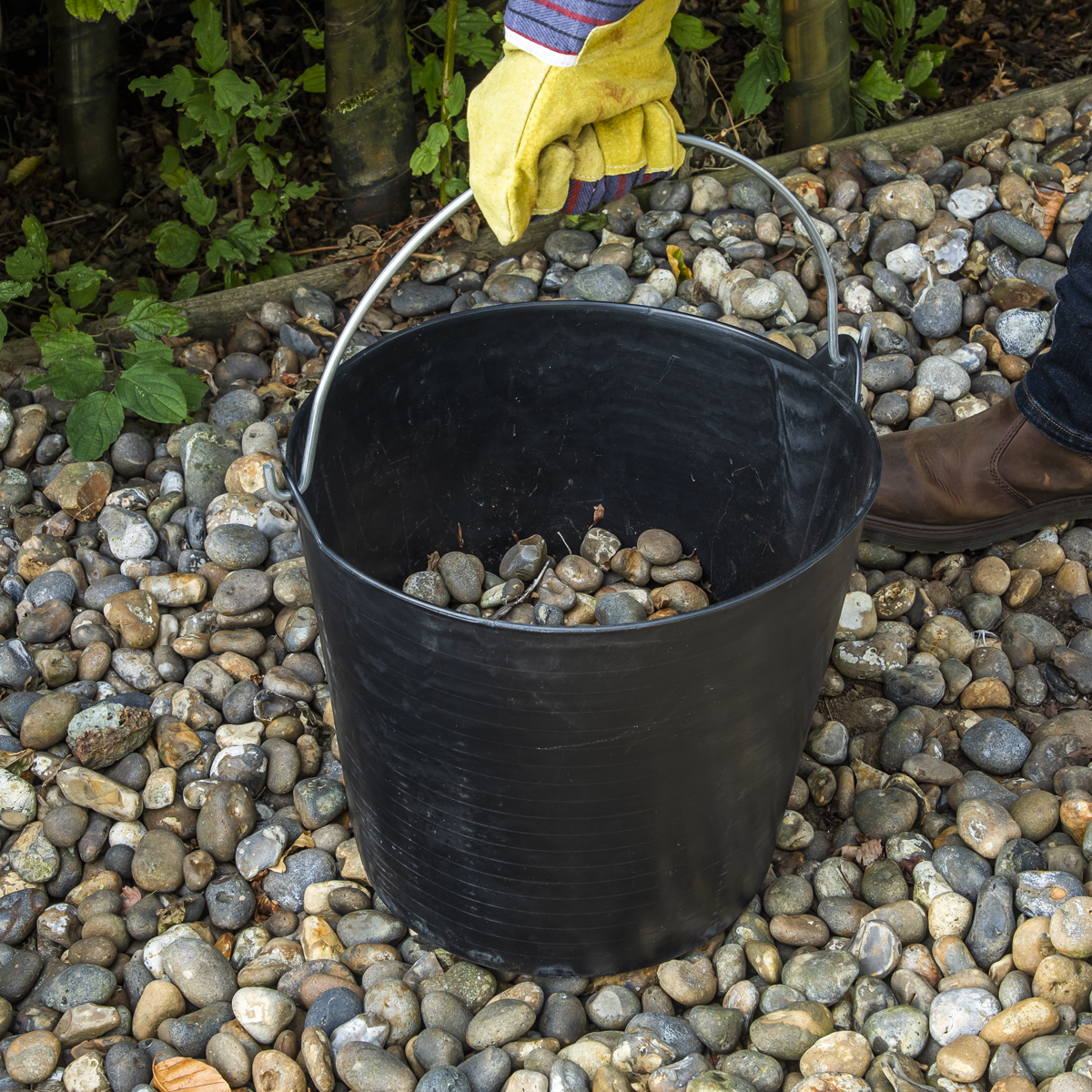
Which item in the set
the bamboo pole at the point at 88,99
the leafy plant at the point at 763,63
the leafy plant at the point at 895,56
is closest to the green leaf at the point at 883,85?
the leafy plant at the point at 895,56

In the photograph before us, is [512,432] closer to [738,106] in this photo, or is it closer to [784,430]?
[784,430]

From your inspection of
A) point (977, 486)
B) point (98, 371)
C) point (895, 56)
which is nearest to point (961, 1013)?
point (977, 486)

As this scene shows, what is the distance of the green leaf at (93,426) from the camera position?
176 centimetres

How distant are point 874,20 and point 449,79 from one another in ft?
3.78

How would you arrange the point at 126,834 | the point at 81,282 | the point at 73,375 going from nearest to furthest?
the point at 126,834 → the point at 73,375 → the point at 81,282

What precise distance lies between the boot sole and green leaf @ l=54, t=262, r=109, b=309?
137 cm

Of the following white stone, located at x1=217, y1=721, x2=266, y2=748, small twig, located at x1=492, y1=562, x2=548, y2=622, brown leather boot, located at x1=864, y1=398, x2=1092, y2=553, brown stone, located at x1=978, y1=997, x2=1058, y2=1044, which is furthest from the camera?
brown leather boot, located at x1=864, y1=398, x2=1092, y2=553

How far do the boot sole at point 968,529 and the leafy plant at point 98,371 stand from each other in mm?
1118

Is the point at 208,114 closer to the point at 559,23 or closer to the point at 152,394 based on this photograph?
the point at 152,394

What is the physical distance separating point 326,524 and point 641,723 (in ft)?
1.67

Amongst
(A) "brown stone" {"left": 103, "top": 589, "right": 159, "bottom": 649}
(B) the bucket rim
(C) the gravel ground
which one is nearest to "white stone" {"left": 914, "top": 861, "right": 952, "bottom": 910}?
(C) the gravel ground

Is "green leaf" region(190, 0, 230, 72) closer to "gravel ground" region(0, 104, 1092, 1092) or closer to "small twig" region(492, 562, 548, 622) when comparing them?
"gravel ground" region(0, 104, 1092, 1092)

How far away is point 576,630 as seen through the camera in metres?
0.89

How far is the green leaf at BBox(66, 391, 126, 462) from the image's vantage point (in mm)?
1764
